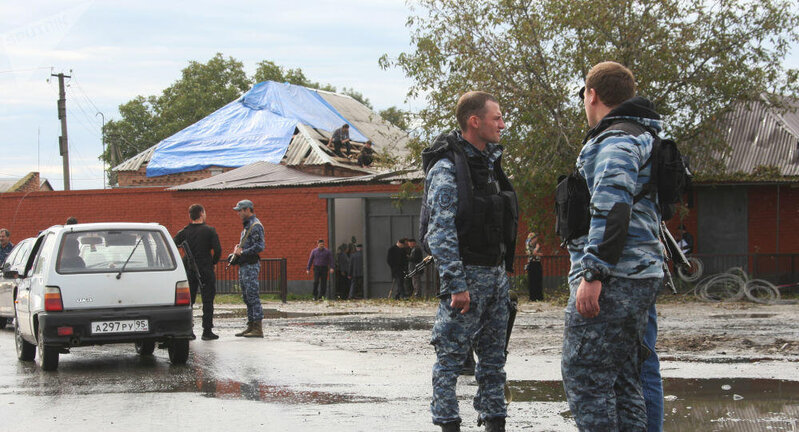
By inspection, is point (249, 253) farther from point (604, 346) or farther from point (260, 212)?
point (260, 212)

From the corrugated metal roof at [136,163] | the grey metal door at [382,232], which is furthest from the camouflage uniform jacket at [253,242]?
the corrugated metal roof at [136,163]

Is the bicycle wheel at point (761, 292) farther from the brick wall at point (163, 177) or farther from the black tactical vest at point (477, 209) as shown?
the brick wall at point (163, 177)

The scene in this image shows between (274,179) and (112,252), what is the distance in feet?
67.2

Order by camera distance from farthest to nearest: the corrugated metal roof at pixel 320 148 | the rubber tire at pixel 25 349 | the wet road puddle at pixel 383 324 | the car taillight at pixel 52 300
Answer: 1. the corrugated metal roof at pixel 320 148
2. the wet road puddle at pixel 383 324
3. the rubber tire at pixel 25 349
4. the car taillight at pixel 52 300

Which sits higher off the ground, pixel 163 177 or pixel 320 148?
pixel 320 148

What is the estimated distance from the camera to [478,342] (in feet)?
18.2

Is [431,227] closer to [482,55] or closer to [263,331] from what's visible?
[263,331]

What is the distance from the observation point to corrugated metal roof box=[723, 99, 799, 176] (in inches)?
965

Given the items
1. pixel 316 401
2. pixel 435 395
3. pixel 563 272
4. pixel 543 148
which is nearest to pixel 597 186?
pixel 435 395

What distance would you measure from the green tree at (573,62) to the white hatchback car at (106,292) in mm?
11840

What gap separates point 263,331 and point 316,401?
22.4 ft

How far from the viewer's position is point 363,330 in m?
14.0

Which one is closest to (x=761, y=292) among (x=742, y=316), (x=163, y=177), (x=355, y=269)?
(x=742, y=316)

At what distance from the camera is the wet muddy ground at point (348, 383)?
6484 millimetres
